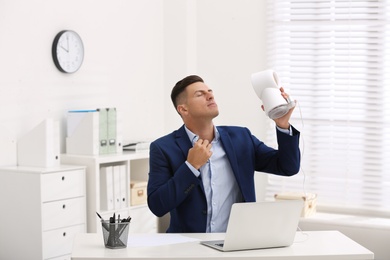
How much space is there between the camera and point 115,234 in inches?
120

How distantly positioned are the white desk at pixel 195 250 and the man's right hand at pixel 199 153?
0.34 meters

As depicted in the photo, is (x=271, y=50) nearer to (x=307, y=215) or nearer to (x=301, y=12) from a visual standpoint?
(x=301, y=12)

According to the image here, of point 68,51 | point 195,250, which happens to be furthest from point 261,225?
point 68,51

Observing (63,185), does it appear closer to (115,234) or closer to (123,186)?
(123,186)

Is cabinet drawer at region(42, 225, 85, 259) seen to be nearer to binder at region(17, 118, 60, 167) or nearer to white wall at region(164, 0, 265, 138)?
binder at region(17, 118, 60, 167)

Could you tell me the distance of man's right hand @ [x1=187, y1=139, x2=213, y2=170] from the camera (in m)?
3.30

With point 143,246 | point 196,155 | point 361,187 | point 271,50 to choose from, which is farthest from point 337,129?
point 143,246

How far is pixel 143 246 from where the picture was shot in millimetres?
3074

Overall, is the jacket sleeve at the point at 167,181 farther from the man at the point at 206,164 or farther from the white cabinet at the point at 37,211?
the white cabinet at the point at 37,211

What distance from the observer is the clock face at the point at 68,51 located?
4945mm

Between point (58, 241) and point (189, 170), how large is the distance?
156 centimetres

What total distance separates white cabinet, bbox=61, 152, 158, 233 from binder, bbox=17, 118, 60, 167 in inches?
9.2

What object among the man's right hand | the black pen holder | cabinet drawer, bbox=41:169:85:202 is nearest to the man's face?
the man's right hand

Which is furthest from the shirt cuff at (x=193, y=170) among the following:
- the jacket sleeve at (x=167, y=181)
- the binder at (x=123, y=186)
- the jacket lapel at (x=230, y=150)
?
the binder at (x=123, y=186)
